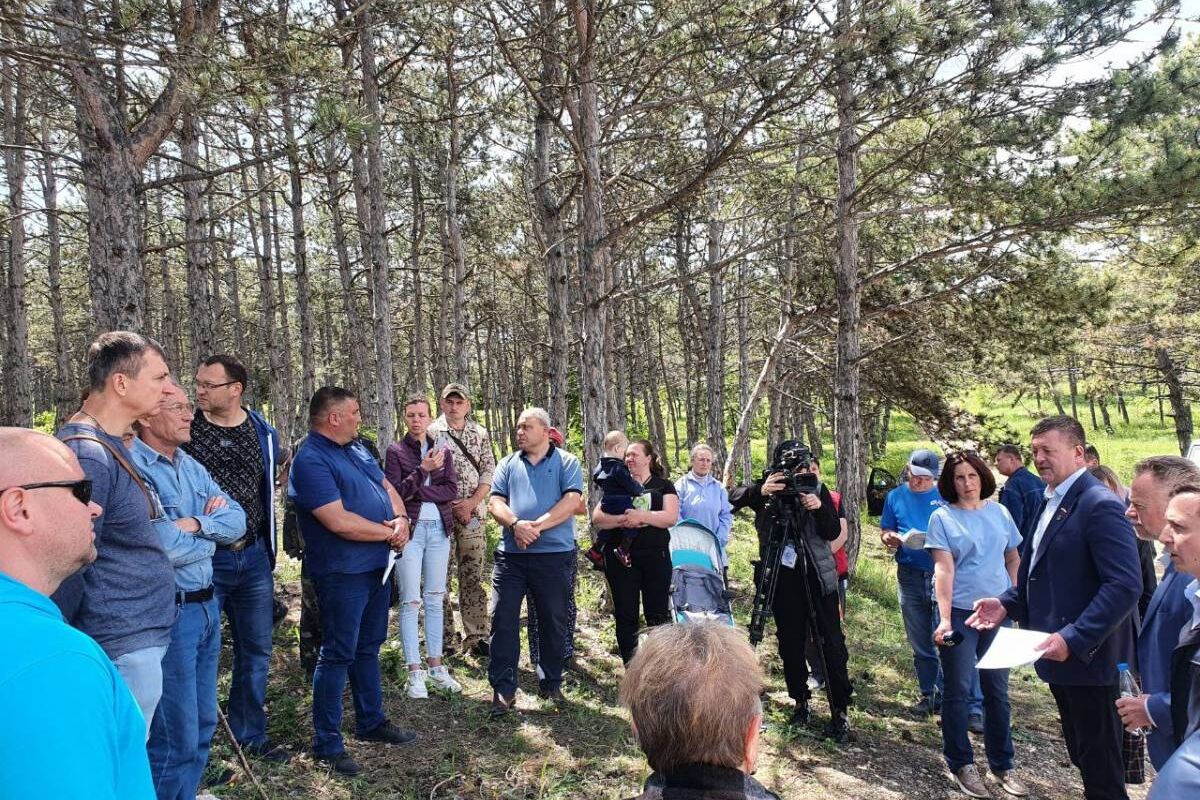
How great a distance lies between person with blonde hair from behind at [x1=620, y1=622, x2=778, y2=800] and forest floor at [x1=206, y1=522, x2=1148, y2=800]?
8.86 feet

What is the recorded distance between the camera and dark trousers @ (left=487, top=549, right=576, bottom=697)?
16.7 ft

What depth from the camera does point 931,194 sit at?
28.4ft

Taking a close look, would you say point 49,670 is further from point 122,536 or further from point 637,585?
point 637,585

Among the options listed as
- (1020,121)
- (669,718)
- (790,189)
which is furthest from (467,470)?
(790,189)

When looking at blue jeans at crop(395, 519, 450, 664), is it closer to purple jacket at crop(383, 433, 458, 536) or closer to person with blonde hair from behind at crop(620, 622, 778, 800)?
purple jacket at crop(383, 433, 458, 536)

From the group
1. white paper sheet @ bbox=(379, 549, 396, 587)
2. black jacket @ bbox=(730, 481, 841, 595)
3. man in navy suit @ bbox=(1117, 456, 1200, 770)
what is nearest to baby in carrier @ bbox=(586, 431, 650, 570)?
black jacket @ bbox=(730, 481, 841, 595)

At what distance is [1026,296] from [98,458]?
9556mm

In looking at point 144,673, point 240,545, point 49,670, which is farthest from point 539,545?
point 49,670

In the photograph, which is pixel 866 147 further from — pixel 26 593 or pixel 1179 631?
pixel 26 593

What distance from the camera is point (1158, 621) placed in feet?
9.33

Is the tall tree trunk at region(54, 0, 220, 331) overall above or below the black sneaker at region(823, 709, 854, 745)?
above

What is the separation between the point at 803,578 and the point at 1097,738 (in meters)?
1.90

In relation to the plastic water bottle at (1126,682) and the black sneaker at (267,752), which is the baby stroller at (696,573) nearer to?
the plastic water bottle at (1126,682)

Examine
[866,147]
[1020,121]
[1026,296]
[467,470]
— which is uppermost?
[866,147]
